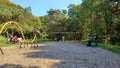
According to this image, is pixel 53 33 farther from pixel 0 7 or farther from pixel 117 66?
pixel 117 66

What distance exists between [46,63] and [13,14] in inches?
1410

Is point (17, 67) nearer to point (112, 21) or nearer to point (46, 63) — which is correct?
point (46, 63)

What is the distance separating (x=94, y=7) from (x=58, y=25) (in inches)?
1092

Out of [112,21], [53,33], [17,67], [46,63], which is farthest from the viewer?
[53,33]

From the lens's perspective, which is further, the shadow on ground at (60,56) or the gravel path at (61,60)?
the shadow on ground at (60,56)

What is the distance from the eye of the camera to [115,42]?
4747cm

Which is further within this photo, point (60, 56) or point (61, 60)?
point (60, 56)

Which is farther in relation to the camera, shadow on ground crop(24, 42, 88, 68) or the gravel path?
shadow on ground crop(24, 42, 88, 68)

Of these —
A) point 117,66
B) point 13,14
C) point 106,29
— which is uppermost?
point 13,14

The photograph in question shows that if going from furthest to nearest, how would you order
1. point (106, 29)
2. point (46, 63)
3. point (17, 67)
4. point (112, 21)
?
point (106, 29) < point (112, 21) < point (46, 63) < point (17, 67)

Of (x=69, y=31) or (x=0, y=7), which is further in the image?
(x=69, y=31)

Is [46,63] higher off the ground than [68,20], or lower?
lower

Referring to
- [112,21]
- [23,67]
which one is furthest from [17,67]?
[112,21]

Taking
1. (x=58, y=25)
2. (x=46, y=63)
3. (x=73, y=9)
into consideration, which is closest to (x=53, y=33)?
(x=58, y=25)
